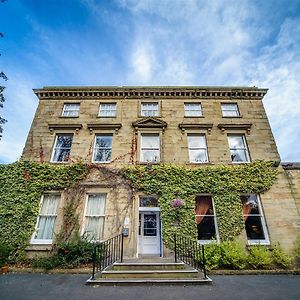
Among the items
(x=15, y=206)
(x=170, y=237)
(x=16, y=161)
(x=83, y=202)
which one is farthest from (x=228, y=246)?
(x=16, y=161)


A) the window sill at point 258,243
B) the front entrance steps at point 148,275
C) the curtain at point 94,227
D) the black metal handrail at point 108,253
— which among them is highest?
the curtain at point 94,227

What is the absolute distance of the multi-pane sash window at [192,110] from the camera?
13223 millimetres

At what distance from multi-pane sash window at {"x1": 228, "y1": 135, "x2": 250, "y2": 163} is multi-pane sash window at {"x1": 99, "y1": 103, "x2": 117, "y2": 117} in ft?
25.4

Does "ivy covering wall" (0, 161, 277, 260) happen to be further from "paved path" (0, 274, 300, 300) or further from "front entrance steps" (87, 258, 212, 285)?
"paved path" (0, 274, 300, 300)

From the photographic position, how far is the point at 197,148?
1206 cm

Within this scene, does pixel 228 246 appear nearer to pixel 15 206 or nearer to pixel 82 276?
pixel 82 276

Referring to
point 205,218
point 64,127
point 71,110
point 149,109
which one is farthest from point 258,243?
point 71,110

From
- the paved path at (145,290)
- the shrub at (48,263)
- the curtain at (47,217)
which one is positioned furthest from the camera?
the curtain at (47,217)

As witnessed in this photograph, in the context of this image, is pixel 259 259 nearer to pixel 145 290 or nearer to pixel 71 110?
pixel 145 290

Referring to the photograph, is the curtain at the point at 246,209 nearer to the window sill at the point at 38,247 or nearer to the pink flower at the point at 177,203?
the pink flower at the point at 177,203

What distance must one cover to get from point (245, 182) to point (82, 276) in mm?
8832

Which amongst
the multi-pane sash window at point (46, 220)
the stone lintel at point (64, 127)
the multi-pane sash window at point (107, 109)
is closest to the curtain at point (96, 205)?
the multi-pane sash window at point (46, 220)

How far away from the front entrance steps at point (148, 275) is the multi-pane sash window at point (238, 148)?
7.00 m

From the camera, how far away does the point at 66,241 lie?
31.0 ft
